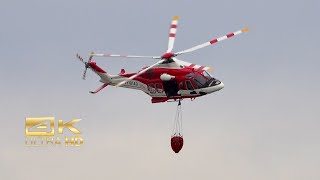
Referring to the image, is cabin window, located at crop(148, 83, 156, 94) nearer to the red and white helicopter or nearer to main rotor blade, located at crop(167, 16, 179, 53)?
the red and white helicopter

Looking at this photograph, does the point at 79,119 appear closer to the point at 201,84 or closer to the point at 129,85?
the point at 129,85

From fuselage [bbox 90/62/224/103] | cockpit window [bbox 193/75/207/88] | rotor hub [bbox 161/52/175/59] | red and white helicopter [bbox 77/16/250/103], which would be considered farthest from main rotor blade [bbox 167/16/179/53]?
cockpit window [bbox 193/75/207/88]

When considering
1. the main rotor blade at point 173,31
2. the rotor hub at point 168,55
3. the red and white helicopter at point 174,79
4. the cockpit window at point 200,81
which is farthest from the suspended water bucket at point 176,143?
the main rotor blade at point 173,31

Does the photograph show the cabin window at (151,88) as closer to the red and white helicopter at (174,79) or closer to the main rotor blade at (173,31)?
the red and white helicopter at (174,79)

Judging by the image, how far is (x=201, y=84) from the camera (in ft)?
385

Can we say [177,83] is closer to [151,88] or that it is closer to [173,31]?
[151,88]

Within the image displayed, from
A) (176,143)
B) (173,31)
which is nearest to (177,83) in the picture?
(176,143)

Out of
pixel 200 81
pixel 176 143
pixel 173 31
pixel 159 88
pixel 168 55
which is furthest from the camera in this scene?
pixel 173 31

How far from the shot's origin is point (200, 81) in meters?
118

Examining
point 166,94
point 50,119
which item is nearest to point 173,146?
point 166,94

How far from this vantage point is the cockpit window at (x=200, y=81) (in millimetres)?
117375

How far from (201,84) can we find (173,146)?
731cm

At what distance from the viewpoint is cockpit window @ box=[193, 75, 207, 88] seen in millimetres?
117375

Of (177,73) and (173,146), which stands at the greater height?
(177,73)
